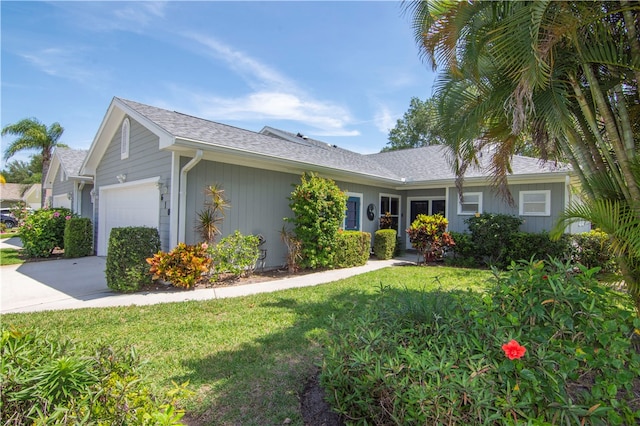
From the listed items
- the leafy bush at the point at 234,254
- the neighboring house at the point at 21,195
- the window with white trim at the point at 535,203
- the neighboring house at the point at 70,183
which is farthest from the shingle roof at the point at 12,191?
the window with white trim at the point at 535,203

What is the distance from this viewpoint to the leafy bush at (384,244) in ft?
37.3

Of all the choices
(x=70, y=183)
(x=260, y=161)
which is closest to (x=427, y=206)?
(x=260, y=161)

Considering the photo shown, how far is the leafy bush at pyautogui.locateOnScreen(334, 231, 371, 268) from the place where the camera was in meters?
9.41

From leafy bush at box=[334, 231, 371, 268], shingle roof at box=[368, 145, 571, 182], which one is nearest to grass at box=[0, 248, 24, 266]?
leafy bush at box=[334, 231, 371, 268]

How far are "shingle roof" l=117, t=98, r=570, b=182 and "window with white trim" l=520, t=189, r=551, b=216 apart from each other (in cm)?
73

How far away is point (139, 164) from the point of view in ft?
28.4

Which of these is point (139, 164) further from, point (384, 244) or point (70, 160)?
point (70, 160)

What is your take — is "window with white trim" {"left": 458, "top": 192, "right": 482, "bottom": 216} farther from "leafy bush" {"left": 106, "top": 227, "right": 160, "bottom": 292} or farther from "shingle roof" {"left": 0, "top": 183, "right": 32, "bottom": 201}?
"shingle roof" {"left": 0, "top": 183, "right": 32, "bottom": 201}

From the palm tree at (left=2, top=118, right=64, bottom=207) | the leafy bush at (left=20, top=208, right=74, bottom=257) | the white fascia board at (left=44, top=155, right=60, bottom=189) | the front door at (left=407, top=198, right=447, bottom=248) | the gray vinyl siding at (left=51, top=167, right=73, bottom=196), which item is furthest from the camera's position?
the palm tree at (left=2, top=118, right=64, bottom=207)

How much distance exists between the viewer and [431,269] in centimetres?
939

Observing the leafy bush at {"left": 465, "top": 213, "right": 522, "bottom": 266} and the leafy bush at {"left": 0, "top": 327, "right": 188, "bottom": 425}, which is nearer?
the leafy bush at {"left": 0, "top": 327, "right": 188, "bottom": 425}

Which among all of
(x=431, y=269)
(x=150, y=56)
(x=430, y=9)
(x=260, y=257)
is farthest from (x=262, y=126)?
(x=430, y=9)

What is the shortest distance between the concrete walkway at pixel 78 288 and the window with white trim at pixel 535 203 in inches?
217

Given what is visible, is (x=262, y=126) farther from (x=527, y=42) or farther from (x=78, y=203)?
(x=527, y=42)
